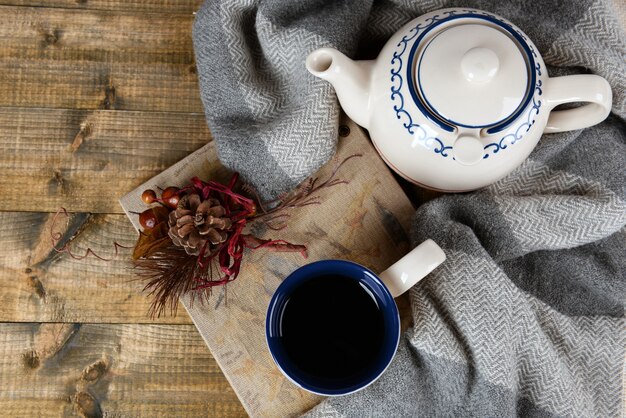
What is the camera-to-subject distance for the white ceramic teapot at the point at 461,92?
0.55m

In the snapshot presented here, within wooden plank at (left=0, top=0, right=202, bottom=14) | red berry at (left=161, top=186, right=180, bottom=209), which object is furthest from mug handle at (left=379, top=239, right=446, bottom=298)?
wooden plank at (left=0, top=0, right=202, bottom=14)

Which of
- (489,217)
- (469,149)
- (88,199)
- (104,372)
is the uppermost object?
(469,149)

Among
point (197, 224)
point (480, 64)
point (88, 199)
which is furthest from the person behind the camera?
point (88, 199)

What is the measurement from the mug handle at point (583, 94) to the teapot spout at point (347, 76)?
187 millimetres

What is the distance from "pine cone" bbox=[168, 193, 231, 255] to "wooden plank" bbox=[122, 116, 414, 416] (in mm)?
68

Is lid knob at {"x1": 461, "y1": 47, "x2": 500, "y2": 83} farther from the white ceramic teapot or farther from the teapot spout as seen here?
the teapot spout

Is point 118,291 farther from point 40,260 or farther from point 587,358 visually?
point 587,358

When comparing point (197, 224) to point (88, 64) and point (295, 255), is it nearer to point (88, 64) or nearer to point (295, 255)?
point (295, 255)

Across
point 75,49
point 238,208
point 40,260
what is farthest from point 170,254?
point 75,49

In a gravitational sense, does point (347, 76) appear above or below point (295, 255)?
above

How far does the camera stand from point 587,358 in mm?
726

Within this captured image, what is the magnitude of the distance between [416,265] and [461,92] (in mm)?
192

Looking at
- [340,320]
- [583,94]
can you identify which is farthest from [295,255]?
[583,94]

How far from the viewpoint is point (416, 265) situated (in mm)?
619
